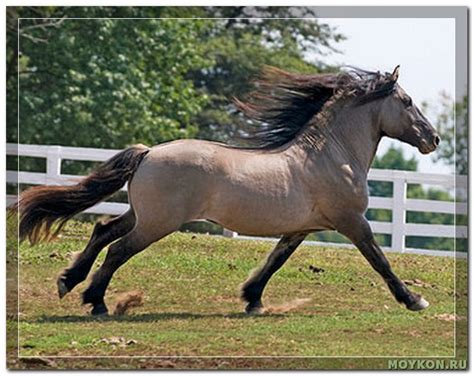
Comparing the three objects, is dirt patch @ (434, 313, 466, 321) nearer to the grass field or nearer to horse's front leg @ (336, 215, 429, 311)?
the grass field

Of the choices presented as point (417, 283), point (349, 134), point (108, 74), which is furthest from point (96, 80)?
point (349, 134)

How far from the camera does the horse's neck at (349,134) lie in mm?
9414

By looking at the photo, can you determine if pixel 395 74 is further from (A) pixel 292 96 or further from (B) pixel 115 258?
(B) pixel 115 258

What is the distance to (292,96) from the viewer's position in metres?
9.52

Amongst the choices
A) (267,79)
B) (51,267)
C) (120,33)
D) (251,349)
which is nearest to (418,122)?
(267,79)

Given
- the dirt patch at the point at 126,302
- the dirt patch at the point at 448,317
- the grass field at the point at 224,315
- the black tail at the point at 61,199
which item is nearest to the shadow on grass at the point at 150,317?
the grass field at the point at 224,315

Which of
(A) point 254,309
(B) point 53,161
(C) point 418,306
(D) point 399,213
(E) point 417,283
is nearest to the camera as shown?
(C) point 418,306

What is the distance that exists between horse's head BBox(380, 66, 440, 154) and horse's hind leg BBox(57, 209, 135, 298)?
7.96 ft

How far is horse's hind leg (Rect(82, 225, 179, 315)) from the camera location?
8.66 m

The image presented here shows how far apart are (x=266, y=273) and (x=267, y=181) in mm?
935

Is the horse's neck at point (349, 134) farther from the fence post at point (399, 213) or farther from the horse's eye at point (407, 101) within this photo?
the fence post at point (399, 213)

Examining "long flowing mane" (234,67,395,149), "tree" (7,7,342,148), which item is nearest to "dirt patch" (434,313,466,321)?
"long flowing mane" (234,67,395,149)

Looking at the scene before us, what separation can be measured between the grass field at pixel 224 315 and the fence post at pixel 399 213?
1979 mm

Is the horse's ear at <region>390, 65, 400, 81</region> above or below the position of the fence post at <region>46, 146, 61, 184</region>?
above
